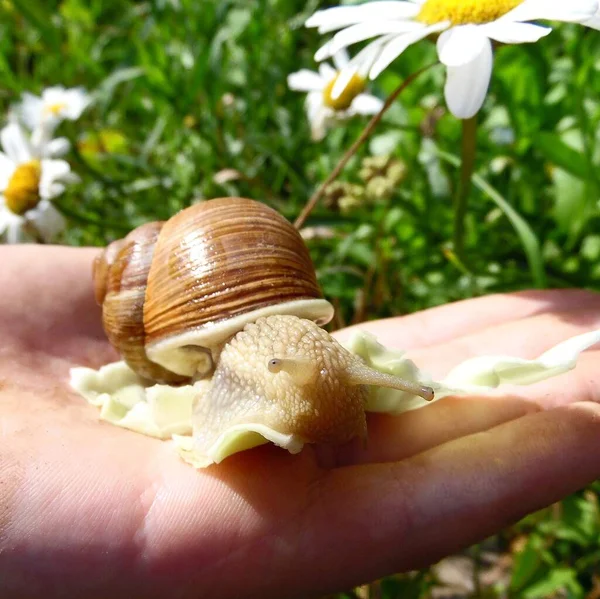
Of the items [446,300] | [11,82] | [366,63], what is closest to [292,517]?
[366,63]

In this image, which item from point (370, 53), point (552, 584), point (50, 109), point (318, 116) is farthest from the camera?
point (50, 109)

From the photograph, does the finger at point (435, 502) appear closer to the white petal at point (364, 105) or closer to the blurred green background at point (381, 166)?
the blurred green background at point (381, 166)

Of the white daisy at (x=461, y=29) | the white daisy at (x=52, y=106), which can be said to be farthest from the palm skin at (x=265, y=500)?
the white daisy at (x=52, y=106)

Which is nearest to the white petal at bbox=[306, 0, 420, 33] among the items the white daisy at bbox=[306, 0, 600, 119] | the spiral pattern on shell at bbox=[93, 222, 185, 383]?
the white daisy at bbox=[306, 0, 600, 119]

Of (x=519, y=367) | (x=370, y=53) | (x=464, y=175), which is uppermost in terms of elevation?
(x=370, y=53)

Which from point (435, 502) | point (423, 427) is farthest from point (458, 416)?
point (435, 502)

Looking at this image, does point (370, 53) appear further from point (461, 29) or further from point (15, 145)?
point (15, 145)
